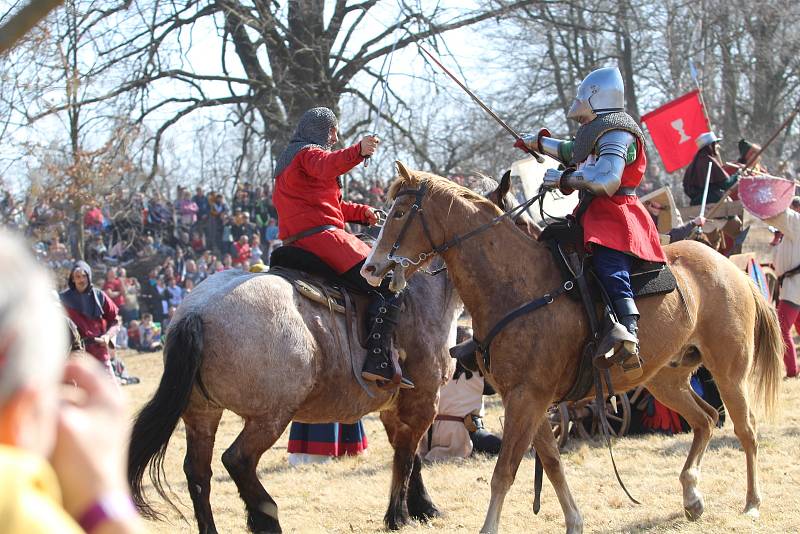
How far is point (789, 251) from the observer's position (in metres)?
10.5

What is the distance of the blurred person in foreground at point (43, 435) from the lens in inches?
53.1

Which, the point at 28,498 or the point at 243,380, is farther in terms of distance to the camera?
the point at 243,380

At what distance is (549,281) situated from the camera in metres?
5.25

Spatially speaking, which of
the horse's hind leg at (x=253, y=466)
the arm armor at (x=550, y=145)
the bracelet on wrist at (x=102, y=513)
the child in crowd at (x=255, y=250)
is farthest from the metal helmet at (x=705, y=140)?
the child in crowd at (x=255, y=250)

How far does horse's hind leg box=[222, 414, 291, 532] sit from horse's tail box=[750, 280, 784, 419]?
10.7 feet

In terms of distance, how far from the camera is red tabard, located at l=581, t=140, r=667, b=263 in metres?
5.23

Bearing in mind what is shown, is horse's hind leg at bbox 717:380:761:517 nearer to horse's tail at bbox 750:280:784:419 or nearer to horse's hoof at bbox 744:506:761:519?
horse's hoof at bbox 744:506:761:519

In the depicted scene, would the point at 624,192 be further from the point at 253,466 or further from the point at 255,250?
the point at 255,250

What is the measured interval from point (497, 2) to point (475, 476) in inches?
408

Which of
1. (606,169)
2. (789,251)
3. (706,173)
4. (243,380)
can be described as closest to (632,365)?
(606,169)

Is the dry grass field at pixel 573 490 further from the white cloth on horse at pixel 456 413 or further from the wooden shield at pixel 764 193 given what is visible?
the wooden shield at pixel 764 193

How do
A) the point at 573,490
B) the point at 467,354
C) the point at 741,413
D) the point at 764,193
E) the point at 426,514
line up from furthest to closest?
the point at 764,193, the point at 573,490, the point at 426,514, the point at 741,413, the point at 467,354

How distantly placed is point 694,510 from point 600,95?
8.35 feet

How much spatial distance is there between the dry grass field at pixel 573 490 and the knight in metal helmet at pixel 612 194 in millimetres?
1241
